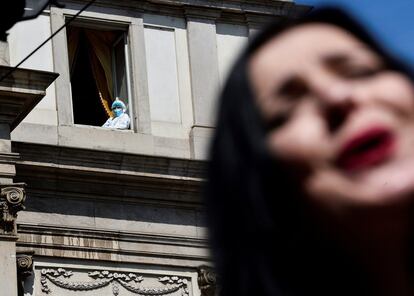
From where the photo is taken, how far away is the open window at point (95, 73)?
22.8 m

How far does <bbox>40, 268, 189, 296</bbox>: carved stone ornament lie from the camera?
20984mm

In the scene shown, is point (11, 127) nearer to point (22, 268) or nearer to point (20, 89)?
point (20, 89)

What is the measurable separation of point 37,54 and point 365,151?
21281mm

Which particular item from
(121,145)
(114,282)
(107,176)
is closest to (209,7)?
(121,145)

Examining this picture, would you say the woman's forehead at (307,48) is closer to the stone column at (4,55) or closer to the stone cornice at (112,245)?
the stone cornice at (112,245)

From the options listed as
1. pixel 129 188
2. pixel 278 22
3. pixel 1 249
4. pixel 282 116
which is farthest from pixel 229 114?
pixel 129 188

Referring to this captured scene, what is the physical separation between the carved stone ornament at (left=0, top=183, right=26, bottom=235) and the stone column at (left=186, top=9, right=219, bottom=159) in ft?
12.1

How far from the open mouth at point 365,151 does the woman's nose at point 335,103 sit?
3 cm

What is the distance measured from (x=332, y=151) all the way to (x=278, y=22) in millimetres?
245

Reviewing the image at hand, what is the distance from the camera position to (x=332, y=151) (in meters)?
1.43

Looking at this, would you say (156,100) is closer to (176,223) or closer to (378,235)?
(176,223)

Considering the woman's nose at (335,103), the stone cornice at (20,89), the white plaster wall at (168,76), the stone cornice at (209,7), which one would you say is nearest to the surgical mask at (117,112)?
the white plaster wall at (168,76)

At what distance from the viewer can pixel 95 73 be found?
2277cm

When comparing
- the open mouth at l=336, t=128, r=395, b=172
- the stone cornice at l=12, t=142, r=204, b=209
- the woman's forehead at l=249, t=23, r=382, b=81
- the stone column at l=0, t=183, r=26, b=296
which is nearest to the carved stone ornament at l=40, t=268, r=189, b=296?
→ the stone column at l=0, t=183, r=26, b=296
